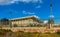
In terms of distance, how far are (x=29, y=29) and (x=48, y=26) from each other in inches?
125

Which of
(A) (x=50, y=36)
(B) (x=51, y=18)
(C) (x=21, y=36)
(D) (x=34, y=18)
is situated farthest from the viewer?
(D) (x=34, y=18)

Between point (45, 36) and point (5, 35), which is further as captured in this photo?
point (45, 36)

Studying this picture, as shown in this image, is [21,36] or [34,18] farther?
[34,18]

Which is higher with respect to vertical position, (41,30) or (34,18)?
(34,18)

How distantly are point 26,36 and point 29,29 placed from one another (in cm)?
1026

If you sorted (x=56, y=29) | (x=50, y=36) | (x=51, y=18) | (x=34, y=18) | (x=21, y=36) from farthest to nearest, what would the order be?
(x=34, y=18), (x=51, y=18), (x=56, y=29), (x=50, y=36), (x=21, y=36)

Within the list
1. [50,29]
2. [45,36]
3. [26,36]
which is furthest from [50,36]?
[50,29]

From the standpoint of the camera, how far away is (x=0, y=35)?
24.3 meters

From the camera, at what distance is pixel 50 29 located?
32.9 m

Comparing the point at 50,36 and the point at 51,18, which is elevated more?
the point at 51,18

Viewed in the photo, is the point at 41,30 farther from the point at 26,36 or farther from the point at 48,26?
the point at 26,36

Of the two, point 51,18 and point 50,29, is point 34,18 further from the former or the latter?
point 50,29

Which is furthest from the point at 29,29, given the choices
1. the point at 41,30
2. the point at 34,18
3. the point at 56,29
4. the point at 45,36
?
the point at 34,18

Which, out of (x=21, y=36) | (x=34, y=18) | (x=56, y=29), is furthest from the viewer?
(x=34, y=18)
